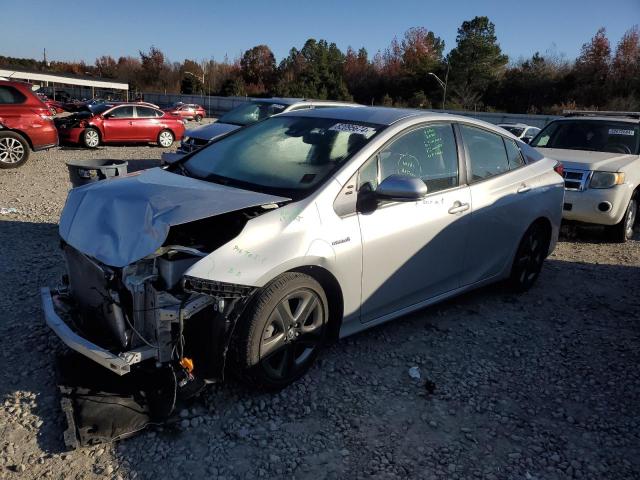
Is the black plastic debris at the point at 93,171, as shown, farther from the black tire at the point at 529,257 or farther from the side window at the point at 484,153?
the black tire at the point at 529,257

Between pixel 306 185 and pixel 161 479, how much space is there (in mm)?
1830

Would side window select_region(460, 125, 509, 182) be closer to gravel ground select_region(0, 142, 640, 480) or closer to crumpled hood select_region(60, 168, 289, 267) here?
gravel ground select_region(0, 142, 640, 480)

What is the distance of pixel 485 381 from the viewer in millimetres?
3613

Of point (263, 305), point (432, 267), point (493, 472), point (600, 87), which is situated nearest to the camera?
point (493, 472)

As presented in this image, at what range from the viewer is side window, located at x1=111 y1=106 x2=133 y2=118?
16.9 meters

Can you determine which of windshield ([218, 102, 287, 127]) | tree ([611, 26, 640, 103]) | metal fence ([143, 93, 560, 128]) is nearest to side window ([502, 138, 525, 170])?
windshield ([218, 102, 287, 127])

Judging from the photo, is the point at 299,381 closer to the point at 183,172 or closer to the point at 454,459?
the point at 454,459

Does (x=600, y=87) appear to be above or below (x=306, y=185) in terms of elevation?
above

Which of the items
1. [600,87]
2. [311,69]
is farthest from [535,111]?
[311,69]

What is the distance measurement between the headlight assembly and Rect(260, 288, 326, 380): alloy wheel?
5314mm

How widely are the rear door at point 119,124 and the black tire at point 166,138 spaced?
905 mm

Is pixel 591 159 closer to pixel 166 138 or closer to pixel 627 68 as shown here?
pixel 166 138

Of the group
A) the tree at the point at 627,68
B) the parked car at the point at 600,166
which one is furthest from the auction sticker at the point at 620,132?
the tree at the point at 627,68

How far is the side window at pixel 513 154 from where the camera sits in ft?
15.9
